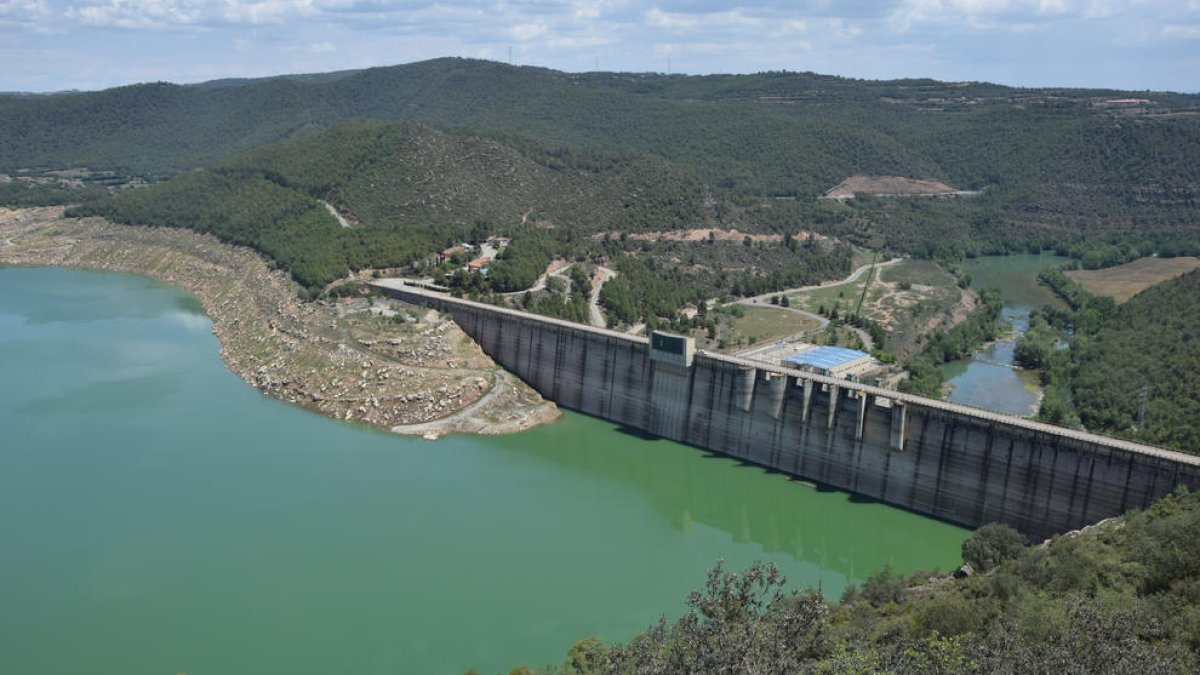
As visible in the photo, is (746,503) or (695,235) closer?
(746,503)

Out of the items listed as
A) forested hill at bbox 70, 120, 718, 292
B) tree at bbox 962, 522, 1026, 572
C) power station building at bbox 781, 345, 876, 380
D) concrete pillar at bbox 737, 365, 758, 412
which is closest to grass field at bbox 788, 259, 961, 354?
power station building at bbox 781, 345, 876, 380

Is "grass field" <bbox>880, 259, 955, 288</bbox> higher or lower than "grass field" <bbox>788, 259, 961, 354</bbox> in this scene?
higher

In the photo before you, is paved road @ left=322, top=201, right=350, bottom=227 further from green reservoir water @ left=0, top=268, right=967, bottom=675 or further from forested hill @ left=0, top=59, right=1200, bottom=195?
forested hill @ left=0, top=59, right=1200, bottom=195

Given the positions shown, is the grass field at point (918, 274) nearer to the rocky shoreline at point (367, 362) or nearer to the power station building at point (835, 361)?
the power station building at point (835, 361)

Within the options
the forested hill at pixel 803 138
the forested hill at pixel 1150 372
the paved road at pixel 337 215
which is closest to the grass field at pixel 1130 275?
the forested hill at pixel 1150 372

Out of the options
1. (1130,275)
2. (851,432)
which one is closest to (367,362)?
(851,432)

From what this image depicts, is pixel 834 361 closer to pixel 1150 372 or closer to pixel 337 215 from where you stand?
pixel 1150 372

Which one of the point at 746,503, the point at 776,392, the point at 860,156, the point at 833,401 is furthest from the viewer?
the point at 860,156
